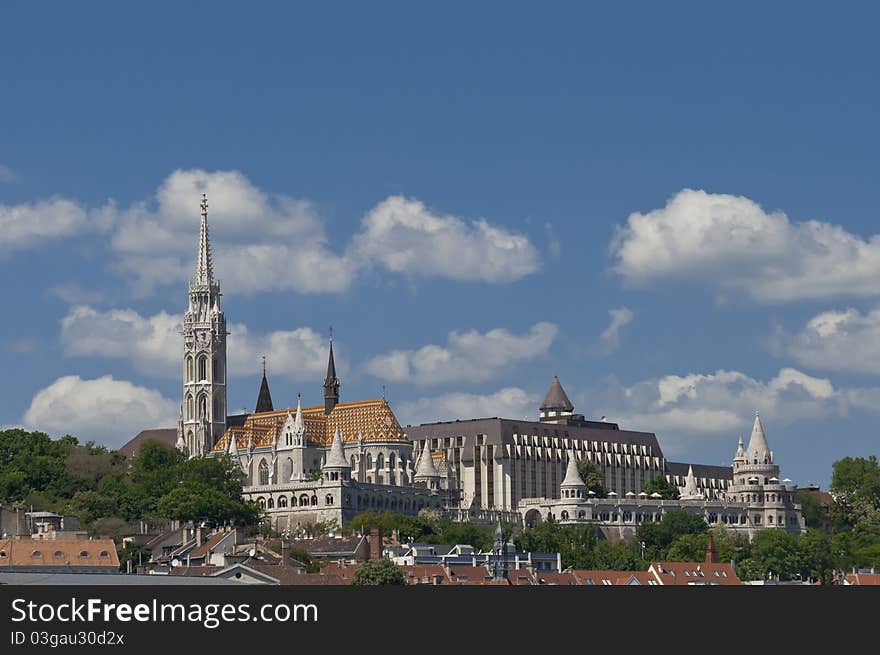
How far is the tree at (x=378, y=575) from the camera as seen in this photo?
15750cm

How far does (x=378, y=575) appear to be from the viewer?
15875cm

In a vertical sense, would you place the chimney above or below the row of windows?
above

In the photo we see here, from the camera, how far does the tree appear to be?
157500 millimetres

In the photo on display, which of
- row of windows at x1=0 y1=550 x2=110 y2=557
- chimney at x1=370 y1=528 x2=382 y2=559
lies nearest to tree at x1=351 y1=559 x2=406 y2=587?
row of windows at x1=0 y1=550 x2=110 y2=557

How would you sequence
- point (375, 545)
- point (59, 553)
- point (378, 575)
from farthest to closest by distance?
point (375, 545) < point (59, 553) < point (378, 575)

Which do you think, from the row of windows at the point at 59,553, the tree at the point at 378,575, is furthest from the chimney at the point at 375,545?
the tree at the point at 378,575

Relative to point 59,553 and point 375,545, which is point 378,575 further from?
point 375,545

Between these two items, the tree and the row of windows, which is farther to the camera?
the row of windows

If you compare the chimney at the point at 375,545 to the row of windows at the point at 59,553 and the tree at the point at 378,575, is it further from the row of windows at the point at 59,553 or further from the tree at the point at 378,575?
the tree at the point at 378,575

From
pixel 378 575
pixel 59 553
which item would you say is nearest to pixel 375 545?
pixel 59 553

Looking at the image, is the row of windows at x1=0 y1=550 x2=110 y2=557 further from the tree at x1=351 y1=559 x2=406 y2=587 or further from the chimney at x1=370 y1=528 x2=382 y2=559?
the chimney at x1=370 y1=528 x2=382 y2=559

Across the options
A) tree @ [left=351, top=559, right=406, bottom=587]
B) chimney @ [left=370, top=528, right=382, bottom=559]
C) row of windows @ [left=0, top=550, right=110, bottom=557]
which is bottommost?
tree @ [left=351, top=559, right=406, bottom=587]
